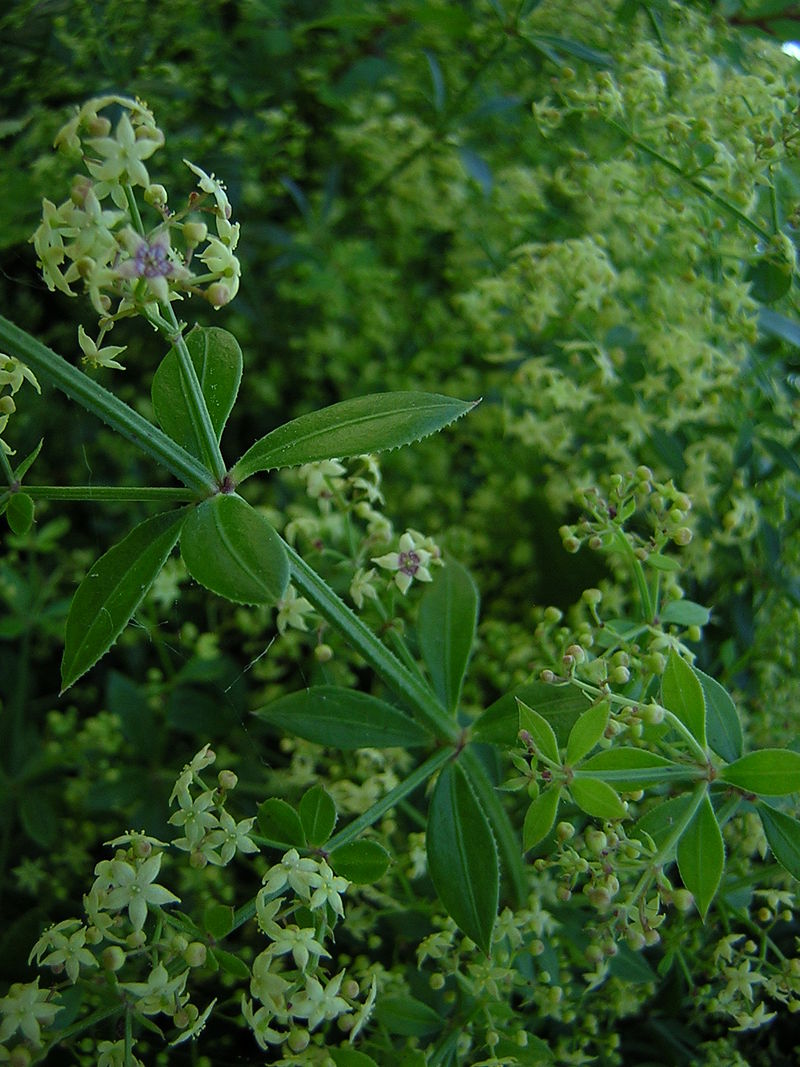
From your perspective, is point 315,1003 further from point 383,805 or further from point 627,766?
point 627,766

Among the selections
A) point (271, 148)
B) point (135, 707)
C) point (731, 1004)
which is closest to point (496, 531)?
point (135, 707)

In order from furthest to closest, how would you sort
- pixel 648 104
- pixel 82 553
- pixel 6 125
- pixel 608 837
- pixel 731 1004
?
pixel 82 553, pixel 6 125, pixel 648 104, pixel 731 1004, pixel 608 837

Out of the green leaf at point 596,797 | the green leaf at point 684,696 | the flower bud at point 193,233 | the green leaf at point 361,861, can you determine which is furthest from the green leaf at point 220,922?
the flower bud at point 193,233

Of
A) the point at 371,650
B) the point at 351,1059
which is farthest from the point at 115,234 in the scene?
the point at 351,1059

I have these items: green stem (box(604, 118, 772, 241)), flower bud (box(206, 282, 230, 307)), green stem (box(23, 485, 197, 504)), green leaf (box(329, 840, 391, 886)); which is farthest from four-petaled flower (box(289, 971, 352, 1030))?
green stem (box(604, 118, 772, 241))

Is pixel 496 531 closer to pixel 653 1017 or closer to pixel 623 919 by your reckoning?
pixel 653 1017

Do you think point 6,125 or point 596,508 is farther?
point 6,125
